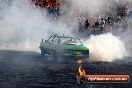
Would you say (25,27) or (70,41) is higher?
(25,27)

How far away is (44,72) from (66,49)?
4.66 m

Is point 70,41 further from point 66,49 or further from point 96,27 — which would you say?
point 96,27

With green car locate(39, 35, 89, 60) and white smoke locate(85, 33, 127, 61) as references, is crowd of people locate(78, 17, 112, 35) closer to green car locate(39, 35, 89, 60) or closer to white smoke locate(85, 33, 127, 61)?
white smoke locate(85, 33, 127, 61)

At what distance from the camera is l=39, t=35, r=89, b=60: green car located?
23.9 meters

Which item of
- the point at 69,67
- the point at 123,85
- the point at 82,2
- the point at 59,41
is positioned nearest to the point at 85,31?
the point at 82,2

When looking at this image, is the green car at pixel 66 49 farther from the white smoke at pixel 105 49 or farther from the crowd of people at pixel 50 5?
the crowd of people at pixel 50 5

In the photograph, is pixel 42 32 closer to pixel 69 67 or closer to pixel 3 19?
pixel 3 19

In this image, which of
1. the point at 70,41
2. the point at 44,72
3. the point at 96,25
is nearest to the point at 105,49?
the point at 70,41

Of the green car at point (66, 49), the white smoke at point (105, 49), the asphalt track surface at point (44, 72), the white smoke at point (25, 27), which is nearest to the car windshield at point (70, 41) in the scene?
the green car at point (66, 49)

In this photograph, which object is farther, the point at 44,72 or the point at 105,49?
the point at 105,49

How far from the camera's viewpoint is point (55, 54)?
24344 mm

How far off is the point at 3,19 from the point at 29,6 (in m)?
2.90

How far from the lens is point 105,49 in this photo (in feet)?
91.0

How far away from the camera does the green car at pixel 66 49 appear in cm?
2386
